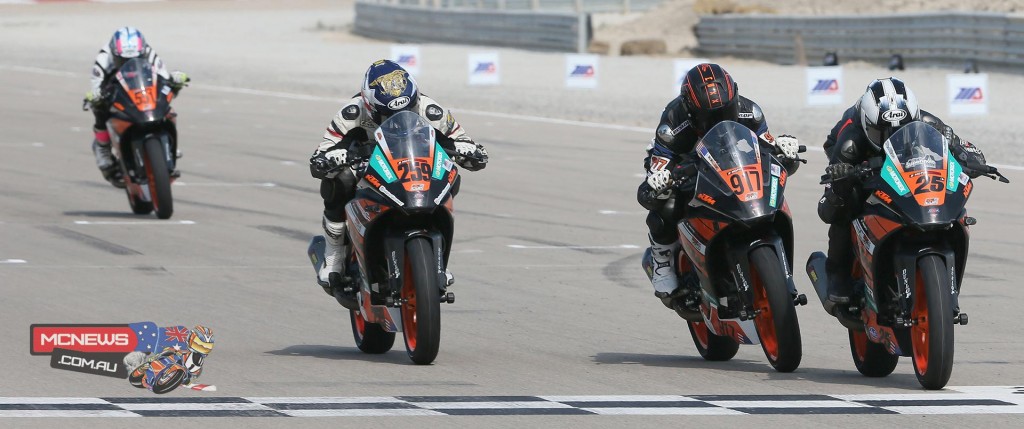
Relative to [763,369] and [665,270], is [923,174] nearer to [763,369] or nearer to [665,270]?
[763,369]

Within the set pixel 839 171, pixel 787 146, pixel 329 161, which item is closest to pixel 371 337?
pixel 329 161

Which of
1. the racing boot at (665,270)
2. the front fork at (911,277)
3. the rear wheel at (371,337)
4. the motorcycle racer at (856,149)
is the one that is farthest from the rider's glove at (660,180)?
the rear wheel at (371,337)

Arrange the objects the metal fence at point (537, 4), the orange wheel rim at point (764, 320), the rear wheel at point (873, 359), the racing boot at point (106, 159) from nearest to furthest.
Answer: the orange wheel rim at point (764, 320) → the rear wheel at point (873, 359) → the racing boot at point (106, 159) → the metal fence at point (537, 4)

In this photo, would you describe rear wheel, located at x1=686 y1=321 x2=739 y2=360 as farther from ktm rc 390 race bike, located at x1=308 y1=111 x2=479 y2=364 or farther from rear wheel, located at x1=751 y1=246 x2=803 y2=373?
ktm rc 390 race bike, located at x1=308 y1=111 x2=479 y2=364

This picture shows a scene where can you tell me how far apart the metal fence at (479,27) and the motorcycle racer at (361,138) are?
30485 millimetres

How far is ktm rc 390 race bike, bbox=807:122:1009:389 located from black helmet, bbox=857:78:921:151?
0.13 metres

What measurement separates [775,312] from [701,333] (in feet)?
3.99

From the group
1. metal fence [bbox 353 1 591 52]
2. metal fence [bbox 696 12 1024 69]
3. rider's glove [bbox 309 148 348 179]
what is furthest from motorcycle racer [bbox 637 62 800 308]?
metal fence [bbox 353 1 591 52]

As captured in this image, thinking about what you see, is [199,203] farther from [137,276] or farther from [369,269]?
[369,269]

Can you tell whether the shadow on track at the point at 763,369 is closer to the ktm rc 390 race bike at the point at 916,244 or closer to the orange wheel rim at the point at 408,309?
the ktm rc 390 race bike at the point at 916,244

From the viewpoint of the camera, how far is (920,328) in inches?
330

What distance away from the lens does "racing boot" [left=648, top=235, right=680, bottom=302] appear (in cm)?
955

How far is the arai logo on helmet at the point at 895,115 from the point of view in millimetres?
8586

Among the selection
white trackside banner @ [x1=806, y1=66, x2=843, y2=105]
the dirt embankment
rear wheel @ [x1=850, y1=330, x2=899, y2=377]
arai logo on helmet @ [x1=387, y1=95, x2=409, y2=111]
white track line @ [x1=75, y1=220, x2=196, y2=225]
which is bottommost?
the dirt embankment
